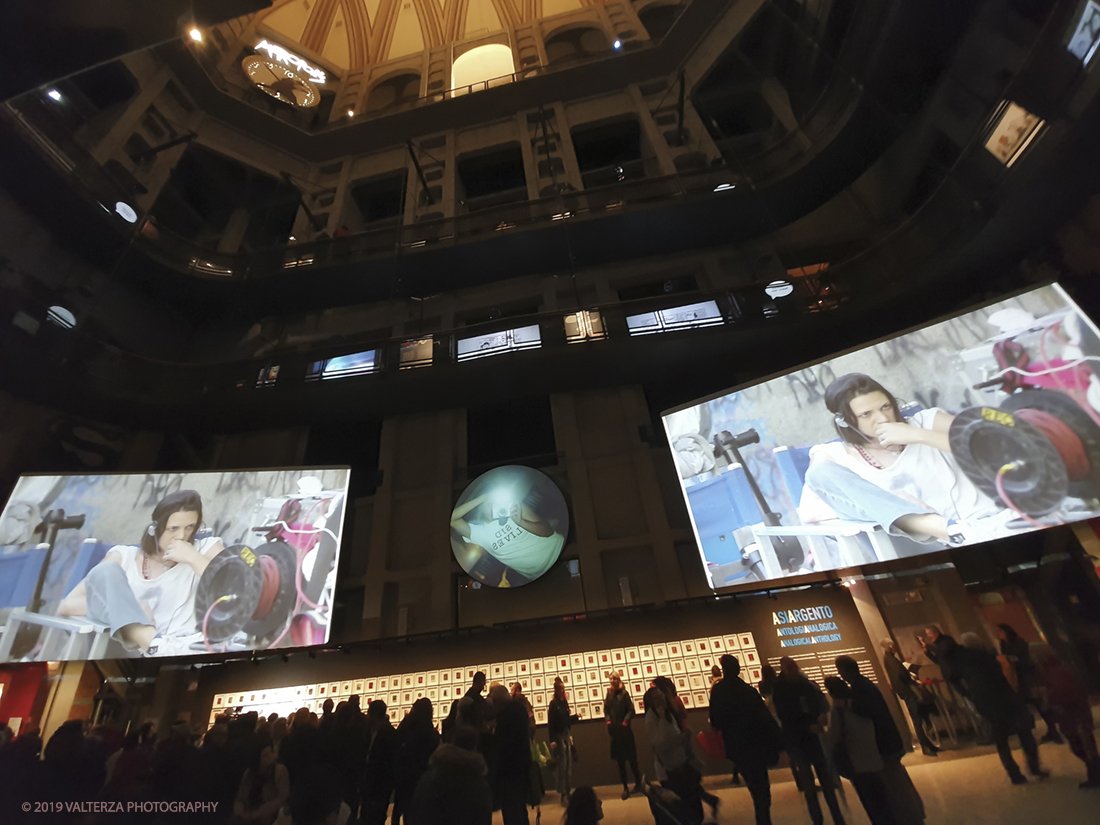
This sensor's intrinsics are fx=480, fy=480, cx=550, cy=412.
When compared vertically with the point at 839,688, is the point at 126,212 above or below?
above

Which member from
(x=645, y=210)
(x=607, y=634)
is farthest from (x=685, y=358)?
(x=607, y=634)

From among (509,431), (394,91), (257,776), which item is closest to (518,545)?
(509,431)

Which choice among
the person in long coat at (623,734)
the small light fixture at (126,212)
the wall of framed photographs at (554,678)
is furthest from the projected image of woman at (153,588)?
the small light fixture at (126,212)

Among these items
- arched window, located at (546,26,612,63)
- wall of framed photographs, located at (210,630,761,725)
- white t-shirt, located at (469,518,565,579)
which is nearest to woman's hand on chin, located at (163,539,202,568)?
wall of framed photographs, located at (210,630,761,725)

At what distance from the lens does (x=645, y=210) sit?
12141mm

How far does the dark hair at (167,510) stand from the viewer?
8078mm

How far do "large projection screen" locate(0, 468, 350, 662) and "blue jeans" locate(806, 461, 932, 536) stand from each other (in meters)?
7.98

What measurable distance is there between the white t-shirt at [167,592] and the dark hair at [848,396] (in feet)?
34.3

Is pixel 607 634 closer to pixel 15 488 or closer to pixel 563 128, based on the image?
pixel 15 488

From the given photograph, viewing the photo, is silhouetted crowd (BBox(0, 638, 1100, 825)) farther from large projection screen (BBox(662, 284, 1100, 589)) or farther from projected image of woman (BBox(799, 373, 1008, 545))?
large projection screen (BBox(662, 284, 1100, 589))

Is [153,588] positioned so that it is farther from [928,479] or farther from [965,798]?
[928,479]

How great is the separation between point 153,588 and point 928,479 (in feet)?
38.4

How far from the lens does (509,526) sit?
9430mm

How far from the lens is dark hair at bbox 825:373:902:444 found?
7207mm
